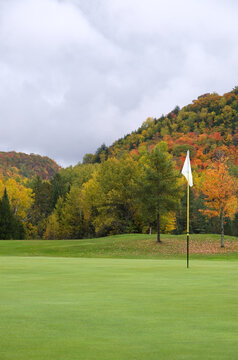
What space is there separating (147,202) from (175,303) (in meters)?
45.6

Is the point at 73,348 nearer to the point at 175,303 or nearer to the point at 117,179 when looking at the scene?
the point at 175,303

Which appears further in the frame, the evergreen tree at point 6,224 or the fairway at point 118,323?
the evergreen tree at point 6,224

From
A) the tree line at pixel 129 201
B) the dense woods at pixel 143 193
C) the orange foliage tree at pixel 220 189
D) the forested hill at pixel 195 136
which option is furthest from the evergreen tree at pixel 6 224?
the forested hill at pixel 195 136

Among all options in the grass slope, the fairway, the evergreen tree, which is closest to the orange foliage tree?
the grass slope

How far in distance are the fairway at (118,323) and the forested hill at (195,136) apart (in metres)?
119

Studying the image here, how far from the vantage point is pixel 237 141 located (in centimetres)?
15138

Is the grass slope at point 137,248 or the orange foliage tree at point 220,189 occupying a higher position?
the orange foliage tree at point 220,189

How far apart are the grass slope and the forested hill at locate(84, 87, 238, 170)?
7594cm

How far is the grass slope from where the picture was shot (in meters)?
48.9

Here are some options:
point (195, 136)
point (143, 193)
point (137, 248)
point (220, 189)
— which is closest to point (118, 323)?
point (220, 189)

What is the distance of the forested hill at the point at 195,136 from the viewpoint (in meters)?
144

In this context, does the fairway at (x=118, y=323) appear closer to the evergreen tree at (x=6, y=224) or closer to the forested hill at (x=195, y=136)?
the evergreen tree at (x=6, y=224)

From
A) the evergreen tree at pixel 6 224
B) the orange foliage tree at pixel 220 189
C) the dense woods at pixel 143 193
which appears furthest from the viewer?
the evergreen tree at pixel 6 224

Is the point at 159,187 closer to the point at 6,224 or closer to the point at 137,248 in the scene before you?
the point at 137,248
